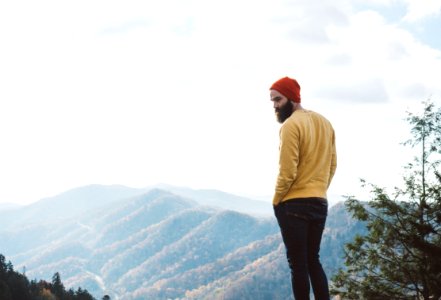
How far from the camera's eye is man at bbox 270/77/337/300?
5.11 m

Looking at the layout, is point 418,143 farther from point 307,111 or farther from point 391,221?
point 307,111

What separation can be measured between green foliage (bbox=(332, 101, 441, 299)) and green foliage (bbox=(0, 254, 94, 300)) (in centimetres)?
5861

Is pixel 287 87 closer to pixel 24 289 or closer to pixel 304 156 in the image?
pixel 304 156

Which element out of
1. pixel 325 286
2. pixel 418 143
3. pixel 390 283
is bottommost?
pixel 390 283

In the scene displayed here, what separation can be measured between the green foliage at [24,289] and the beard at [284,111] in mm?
66388

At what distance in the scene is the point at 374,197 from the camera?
1520 cm

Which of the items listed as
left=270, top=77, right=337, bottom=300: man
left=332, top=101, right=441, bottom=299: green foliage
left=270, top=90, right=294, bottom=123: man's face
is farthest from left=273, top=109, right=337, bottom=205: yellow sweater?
left=332, top=101, right=441, bottom=299: green foliage

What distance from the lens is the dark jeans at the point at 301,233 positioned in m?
5.14

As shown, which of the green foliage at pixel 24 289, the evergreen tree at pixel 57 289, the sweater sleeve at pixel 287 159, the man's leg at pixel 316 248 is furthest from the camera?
the evergreen tree at pixel 57 289

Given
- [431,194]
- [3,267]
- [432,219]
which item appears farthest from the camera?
[3,267]

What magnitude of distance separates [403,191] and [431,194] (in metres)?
1.10

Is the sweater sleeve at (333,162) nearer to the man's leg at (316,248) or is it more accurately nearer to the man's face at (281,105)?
the man's leg at (316,248)

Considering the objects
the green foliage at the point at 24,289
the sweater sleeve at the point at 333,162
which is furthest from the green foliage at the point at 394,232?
the green foliage at the point at 24,289

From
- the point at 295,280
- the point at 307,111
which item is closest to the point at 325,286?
the point at 295,280
